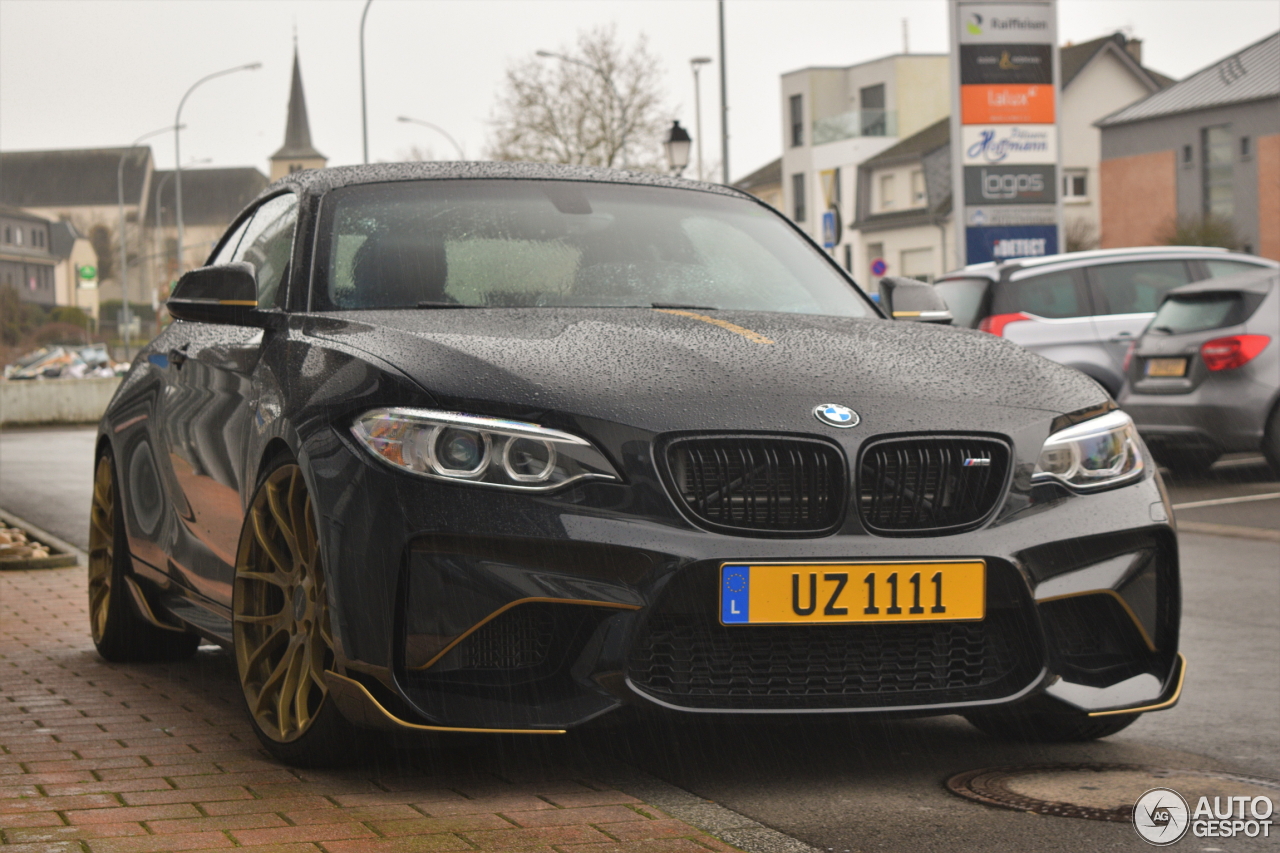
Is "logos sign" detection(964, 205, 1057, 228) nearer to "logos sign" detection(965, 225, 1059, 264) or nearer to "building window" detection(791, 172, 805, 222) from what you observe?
"logos sign" detection(965, 225, 1059, 264)

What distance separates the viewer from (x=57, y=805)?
13.2 feet

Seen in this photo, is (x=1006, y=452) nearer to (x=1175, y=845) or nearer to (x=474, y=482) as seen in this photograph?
(x=1175, y=845)

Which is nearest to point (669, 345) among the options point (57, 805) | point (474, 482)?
point (474, 482)

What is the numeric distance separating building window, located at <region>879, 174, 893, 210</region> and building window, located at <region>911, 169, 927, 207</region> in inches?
54.2

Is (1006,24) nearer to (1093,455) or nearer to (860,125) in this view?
(1093,455)

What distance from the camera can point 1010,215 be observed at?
78.7 feet

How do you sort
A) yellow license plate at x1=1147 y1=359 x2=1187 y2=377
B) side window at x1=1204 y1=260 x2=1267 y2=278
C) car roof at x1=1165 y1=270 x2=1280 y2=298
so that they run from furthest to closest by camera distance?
side window at x1=1204 y1=260 x2=1267 y2=278 → yellow license plate at x1=1147 y1=359 x2=1187 y2=377 → car roof at x1=1165 y1=270 x2=1280 y2=298

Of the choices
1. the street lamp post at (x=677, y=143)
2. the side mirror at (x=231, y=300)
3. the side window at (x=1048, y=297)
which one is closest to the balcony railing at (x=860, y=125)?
the street lamp post at (x=677, y=143)

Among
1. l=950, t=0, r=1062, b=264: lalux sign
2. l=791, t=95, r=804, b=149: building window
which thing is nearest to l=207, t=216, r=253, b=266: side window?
l=950, t=0, r=1062, b=264: lalux sign

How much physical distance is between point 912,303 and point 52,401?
1101 inches

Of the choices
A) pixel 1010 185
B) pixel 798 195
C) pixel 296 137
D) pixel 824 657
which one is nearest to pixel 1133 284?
pixel 1010 185

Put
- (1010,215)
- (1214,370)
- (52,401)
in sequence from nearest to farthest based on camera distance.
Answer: (1214,370) < (1010,215) < (52,401)

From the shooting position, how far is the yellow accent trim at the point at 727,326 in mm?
4520

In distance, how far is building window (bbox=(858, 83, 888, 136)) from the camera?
6788cm
